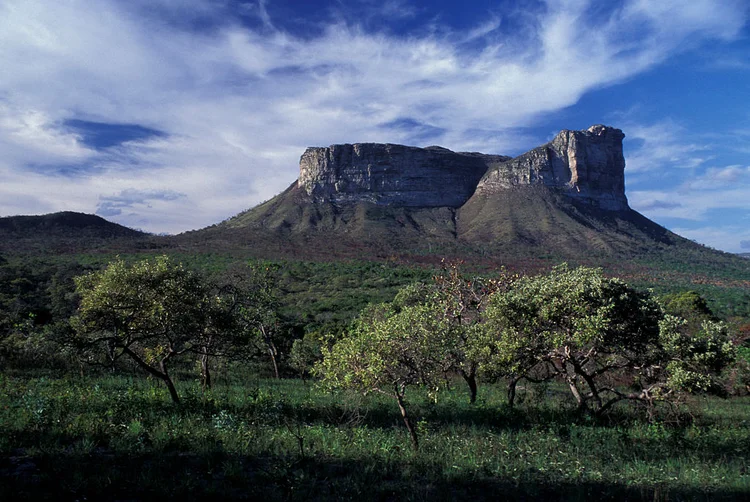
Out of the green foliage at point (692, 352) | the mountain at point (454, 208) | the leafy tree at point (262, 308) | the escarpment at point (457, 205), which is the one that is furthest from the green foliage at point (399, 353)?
the escarpment at point (457, 205)

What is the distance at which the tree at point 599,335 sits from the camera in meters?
9.69

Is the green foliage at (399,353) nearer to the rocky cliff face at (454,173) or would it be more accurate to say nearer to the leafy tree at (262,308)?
the leafy tree at (262,308)

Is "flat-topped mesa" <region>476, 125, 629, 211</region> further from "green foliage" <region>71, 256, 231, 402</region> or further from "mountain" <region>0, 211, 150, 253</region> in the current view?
"green foliage" <region>71, 256, 231, 402</region>

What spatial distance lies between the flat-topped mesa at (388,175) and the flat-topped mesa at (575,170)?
896cm

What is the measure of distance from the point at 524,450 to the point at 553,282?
3.95 meters

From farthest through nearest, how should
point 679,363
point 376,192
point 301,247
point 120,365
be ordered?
point 376,192 < point 301,247 < point 120,365 < point 679,363

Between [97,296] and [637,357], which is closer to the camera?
[97,296]

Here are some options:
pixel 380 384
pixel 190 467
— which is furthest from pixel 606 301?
pixel 190 467

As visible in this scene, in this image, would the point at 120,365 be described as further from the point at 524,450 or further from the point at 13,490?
the point at 524,450

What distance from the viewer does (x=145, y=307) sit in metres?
10.1

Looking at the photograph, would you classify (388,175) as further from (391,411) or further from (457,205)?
(391,411)

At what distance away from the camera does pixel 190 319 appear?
10.3 m

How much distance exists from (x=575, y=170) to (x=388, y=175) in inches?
2118

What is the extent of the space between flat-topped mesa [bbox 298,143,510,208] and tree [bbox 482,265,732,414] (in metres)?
115
